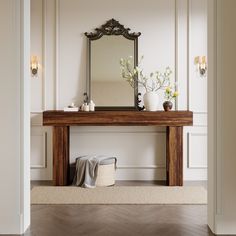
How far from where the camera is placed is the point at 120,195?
473 cm

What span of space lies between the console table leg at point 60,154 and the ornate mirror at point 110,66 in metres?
0.71

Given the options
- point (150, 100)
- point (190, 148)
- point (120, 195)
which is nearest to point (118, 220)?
point (120, 195)

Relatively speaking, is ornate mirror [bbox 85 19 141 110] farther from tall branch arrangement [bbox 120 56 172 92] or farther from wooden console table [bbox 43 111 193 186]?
wooden console table [bbox 43 111 193 186]

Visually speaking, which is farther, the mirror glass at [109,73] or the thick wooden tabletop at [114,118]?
the mirror glass at [109,73]

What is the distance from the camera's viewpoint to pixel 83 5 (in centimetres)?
575

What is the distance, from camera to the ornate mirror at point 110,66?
5.69m

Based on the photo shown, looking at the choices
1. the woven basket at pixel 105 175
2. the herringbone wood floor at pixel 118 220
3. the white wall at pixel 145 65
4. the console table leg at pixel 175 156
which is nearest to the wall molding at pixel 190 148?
the white wall at pixel 145 65

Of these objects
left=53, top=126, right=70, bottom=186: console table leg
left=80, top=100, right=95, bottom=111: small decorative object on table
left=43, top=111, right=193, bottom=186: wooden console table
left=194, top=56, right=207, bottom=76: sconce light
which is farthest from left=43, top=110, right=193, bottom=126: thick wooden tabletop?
left=194, top=56, right=207, bottom=76: sconce light
